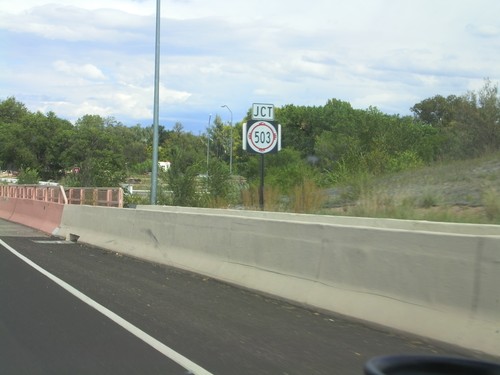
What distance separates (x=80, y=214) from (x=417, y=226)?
10213 mm

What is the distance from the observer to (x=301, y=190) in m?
17.3

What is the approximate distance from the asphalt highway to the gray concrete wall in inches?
8.0

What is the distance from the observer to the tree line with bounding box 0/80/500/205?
25031 millimetres

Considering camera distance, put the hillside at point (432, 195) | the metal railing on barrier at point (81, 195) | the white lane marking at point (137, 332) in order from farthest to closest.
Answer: the metal railing on barrier at point (81, 195) → the hillside at point (432, 195) → the white lane marking at point (137, 332)

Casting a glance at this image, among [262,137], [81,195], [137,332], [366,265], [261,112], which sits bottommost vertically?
[137,332]

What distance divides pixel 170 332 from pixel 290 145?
84.8 metres

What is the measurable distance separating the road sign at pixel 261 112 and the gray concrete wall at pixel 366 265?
4329mm

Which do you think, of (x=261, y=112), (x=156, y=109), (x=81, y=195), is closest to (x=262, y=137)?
(x=261, y=112)

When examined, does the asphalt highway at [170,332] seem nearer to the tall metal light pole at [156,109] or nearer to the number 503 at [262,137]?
the number 503 at [262,137]

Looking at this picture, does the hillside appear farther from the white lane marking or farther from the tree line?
the white lane marking

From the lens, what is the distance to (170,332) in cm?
648

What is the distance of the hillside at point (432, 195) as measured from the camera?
1329cm

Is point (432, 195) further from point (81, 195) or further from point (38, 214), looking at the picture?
point (38, 214)

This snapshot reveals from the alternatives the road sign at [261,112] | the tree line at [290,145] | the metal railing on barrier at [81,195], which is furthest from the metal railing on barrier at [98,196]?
the road sign at [261,112]
